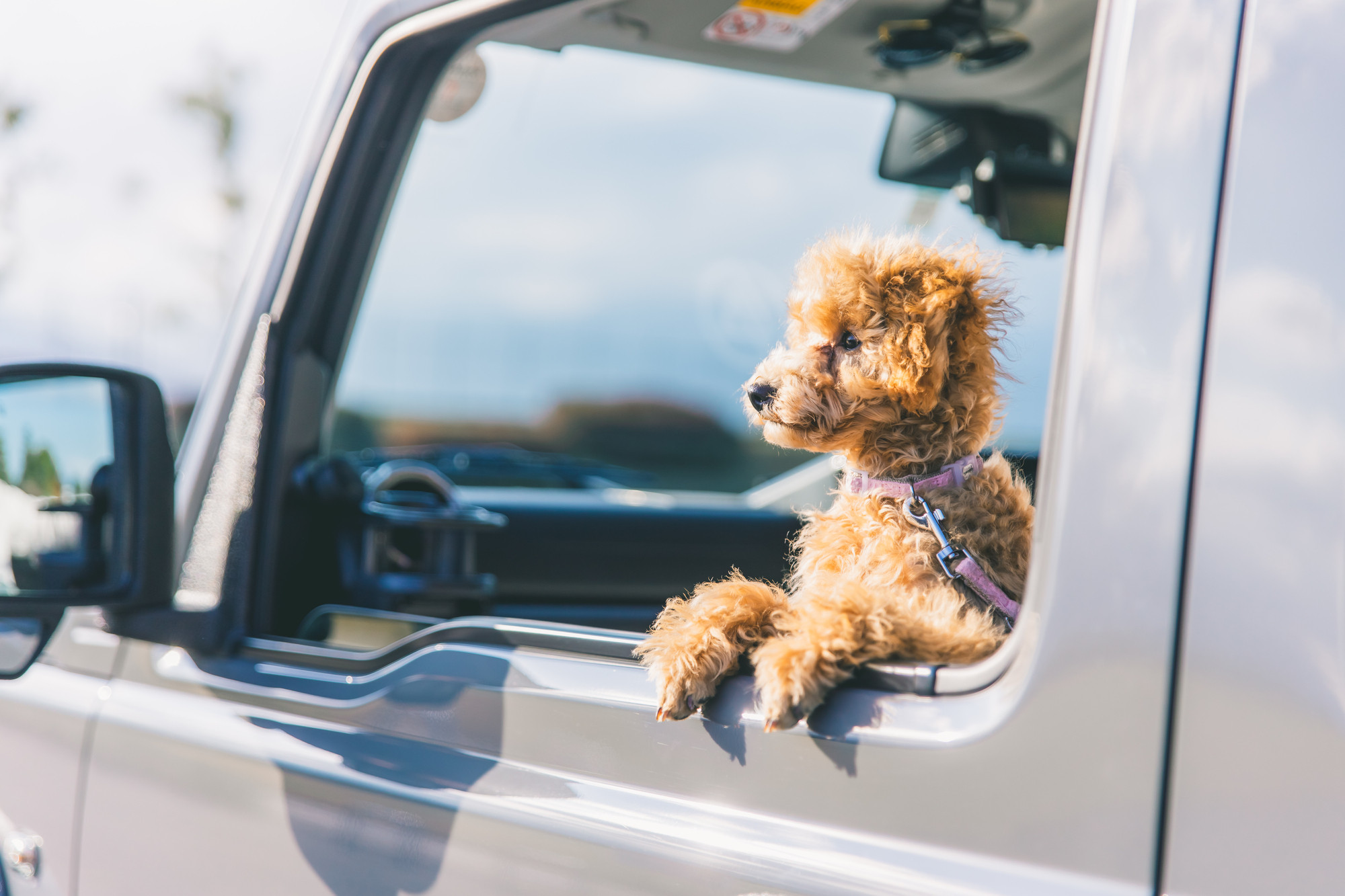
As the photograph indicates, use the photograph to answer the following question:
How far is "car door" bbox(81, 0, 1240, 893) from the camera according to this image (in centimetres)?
91

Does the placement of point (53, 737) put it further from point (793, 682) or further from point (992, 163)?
point (992, 163)

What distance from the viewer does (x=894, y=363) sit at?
4.77ft

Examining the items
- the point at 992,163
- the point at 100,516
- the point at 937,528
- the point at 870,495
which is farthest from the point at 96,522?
the point at 992,163

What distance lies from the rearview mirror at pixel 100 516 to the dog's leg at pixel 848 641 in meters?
1.25

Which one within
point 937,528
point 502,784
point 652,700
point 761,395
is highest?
point 761,395

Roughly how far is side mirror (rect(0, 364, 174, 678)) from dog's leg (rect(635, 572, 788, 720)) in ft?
3.47

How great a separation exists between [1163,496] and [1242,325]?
159 mm

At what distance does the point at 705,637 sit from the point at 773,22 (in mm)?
1863

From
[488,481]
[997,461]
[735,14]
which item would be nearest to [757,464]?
[488,481]

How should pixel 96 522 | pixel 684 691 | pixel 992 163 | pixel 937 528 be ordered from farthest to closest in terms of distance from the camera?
pixel 992 163, pixel 96 522, pixel 937 528, pixel 684 691

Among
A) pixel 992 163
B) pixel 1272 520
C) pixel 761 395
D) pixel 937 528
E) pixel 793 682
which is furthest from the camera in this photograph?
pixel 992 163

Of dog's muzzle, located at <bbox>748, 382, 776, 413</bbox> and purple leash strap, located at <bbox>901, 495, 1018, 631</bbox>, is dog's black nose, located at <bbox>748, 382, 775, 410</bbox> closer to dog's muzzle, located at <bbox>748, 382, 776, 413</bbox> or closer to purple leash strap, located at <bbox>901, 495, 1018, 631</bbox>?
dog's muzzle, located at <bbox>748, 382, 776, 413</bbox>

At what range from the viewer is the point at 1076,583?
0.93 meters

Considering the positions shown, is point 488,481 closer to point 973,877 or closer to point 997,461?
point 997,461
